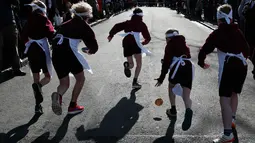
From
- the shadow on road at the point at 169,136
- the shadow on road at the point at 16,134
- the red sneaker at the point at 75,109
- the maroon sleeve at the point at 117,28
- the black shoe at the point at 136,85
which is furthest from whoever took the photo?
the black shoe at the point at 136,85

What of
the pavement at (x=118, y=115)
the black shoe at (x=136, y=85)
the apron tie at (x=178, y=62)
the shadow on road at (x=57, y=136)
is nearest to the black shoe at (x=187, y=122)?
the pavement at (x=118, y=115)

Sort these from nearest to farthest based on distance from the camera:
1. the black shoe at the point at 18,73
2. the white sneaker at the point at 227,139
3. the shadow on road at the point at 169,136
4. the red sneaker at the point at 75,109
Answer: the white sneaker at the point at 227,139 < the shadow on road at the point at 169,136 < the red sneaker at the point at 75,109 < the black shoe at the point at 18,73

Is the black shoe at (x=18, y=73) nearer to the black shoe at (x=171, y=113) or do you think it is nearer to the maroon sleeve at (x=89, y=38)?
the maroon sleeve at (x=89, y=38)

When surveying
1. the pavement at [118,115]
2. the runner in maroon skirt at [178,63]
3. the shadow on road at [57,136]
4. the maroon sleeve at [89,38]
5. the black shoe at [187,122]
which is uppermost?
the maroon sleeve at [89,38]

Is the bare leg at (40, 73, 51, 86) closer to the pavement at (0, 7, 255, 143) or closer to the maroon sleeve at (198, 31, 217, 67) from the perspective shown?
the pavement at (0, 7, 255, 143)

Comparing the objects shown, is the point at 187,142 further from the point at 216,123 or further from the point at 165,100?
the point at 165,100

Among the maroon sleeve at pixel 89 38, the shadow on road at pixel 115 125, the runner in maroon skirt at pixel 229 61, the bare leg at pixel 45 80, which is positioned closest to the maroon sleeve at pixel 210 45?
the runner in maroon skirt at pixel 229 61

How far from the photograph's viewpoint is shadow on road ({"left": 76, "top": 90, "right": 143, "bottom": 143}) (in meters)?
4.13

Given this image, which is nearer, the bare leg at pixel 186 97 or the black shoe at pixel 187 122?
the black shoe at pixel 187 122

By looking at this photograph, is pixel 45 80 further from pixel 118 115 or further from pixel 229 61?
pixel 229 61

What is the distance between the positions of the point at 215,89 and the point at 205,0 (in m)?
16.3

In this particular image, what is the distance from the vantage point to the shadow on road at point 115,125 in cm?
413

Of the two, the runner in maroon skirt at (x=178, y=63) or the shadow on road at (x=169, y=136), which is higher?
the runner in maroon skirt at (x=178, y=63)

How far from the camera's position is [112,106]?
17.5 ft
